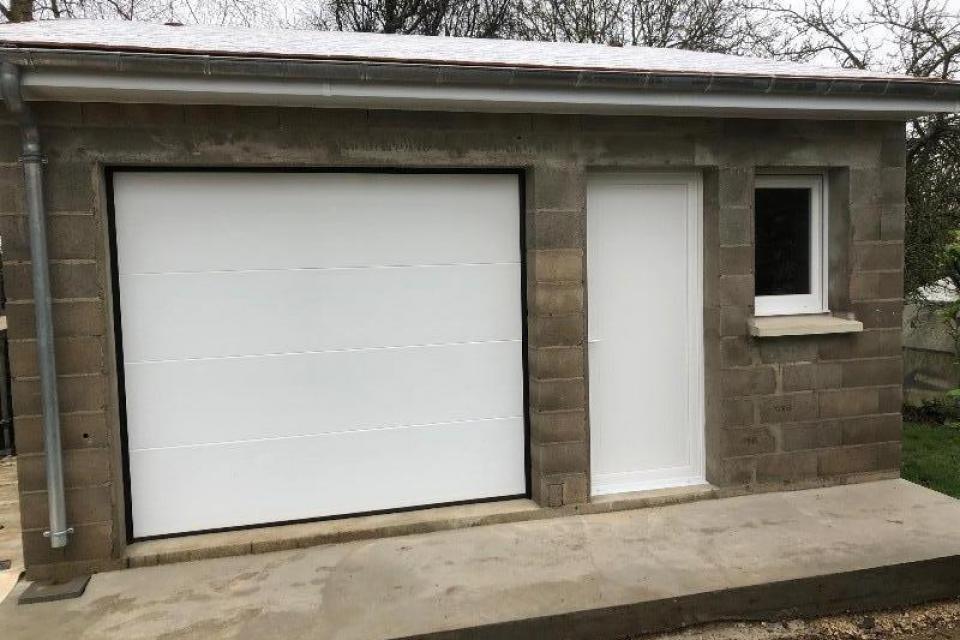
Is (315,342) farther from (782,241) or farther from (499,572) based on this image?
(782,241)

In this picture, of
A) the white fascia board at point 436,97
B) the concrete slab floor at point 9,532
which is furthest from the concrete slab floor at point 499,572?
the white fascia board at point 436,97

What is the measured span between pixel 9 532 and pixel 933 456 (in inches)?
296

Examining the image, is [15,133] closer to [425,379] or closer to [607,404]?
[425,379]

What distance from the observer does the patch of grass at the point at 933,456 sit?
605 cm

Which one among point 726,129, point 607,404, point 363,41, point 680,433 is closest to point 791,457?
point 680,433

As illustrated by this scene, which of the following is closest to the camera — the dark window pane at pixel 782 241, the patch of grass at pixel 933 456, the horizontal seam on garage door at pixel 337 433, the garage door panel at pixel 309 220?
the garage door panel at pixel 309 220

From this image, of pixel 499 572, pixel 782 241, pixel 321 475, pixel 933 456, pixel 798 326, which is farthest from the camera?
pixel 933 456

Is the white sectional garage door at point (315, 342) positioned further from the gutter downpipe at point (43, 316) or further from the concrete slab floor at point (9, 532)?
the concrete slab floor at point (9, 532)

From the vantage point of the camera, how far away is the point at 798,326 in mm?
5133

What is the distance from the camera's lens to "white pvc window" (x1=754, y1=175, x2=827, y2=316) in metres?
Result: 5.31

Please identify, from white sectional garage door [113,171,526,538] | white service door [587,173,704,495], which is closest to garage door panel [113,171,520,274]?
white sectional garage door [113,171,526,538]

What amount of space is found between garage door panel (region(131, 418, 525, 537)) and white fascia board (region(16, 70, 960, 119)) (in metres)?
2.00

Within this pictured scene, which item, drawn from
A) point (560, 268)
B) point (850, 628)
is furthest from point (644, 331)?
point (850, 628)

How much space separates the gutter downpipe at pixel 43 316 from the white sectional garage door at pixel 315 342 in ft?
1.39
